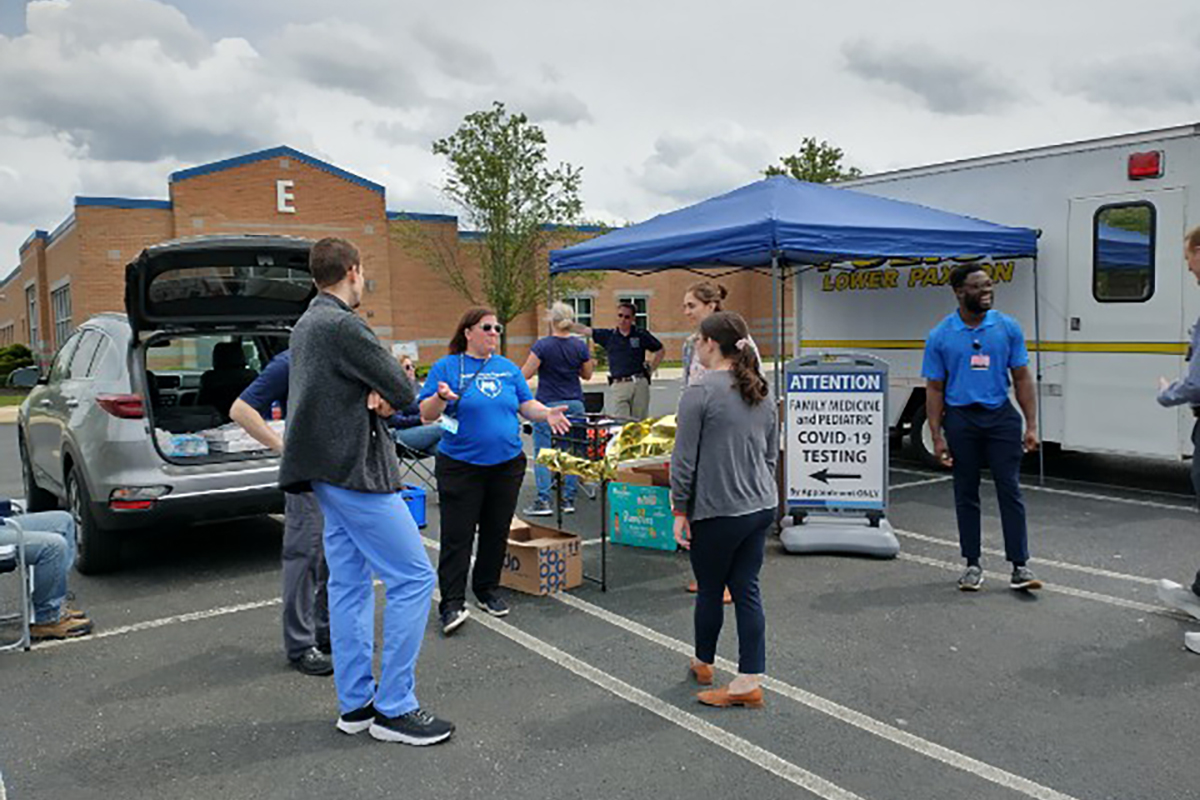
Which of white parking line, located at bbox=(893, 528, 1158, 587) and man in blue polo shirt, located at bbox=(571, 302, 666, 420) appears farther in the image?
man in blue polo shirt, located at bbox=(571, 302, 666, 420)

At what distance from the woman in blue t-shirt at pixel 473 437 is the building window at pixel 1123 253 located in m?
5.79

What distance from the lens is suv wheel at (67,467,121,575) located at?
6.08 m

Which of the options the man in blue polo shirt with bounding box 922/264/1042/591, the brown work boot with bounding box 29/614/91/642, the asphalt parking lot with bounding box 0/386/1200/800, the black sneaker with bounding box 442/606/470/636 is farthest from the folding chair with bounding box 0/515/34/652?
the man in blue polo shirt with bounding box 922/264/1042/591

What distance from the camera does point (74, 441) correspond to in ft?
20.3

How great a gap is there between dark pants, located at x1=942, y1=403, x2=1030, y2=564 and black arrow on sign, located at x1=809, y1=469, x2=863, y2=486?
1311mm

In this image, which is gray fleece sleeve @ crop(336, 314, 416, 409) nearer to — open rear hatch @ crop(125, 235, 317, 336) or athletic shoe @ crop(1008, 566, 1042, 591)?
open rear hatch @ crop(125, 235, 317, 336)

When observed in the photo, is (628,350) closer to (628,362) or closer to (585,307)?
(628,362)

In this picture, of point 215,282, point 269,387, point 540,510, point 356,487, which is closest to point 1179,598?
point 356,487

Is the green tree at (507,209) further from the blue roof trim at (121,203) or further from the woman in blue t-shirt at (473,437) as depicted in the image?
the woman in blue t-shirt at (473,437)

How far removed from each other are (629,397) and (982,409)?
152 inches

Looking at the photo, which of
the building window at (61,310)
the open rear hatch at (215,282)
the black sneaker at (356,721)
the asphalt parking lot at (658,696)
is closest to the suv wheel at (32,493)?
the asphalt parking lot at (658,696)

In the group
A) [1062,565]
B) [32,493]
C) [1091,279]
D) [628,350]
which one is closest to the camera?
[1062,565]

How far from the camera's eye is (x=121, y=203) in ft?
85.6

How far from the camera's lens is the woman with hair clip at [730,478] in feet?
13.1
